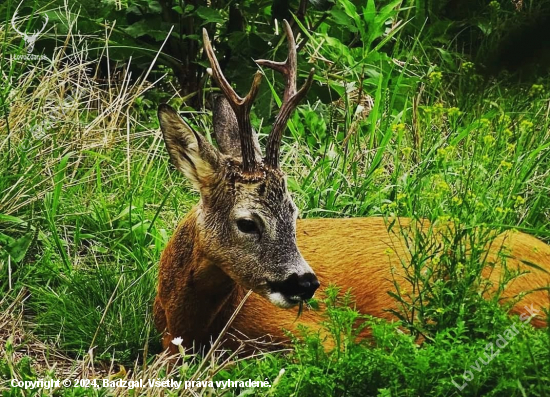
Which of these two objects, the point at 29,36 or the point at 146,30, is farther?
the point at 146,30

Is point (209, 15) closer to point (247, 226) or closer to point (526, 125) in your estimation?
point (526, 125)

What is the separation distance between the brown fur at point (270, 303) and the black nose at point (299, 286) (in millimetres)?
348

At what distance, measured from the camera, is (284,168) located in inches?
243

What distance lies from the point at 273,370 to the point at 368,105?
3.73 metres

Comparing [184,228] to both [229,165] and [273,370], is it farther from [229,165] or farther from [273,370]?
[273,370]

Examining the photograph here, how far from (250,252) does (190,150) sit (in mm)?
562

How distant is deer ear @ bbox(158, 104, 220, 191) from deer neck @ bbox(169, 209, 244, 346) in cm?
17

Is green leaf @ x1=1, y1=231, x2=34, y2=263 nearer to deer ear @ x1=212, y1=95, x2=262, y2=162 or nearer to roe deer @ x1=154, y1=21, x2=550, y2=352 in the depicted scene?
roe deer @ x1=154, y1=21, x2=550, y2=352

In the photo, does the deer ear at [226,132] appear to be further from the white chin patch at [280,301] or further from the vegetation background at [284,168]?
the white chin patch at [280,301]

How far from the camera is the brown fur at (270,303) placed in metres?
4.39

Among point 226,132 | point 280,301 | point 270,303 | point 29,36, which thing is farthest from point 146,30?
point 280,301

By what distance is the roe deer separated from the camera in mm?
4180

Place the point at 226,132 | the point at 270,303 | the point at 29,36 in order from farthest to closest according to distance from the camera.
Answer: the point at 29,36, the point at 226,132, the point at 270,303

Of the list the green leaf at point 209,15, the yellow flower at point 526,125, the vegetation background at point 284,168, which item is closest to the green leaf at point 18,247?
the vegetation background at point 284,168
